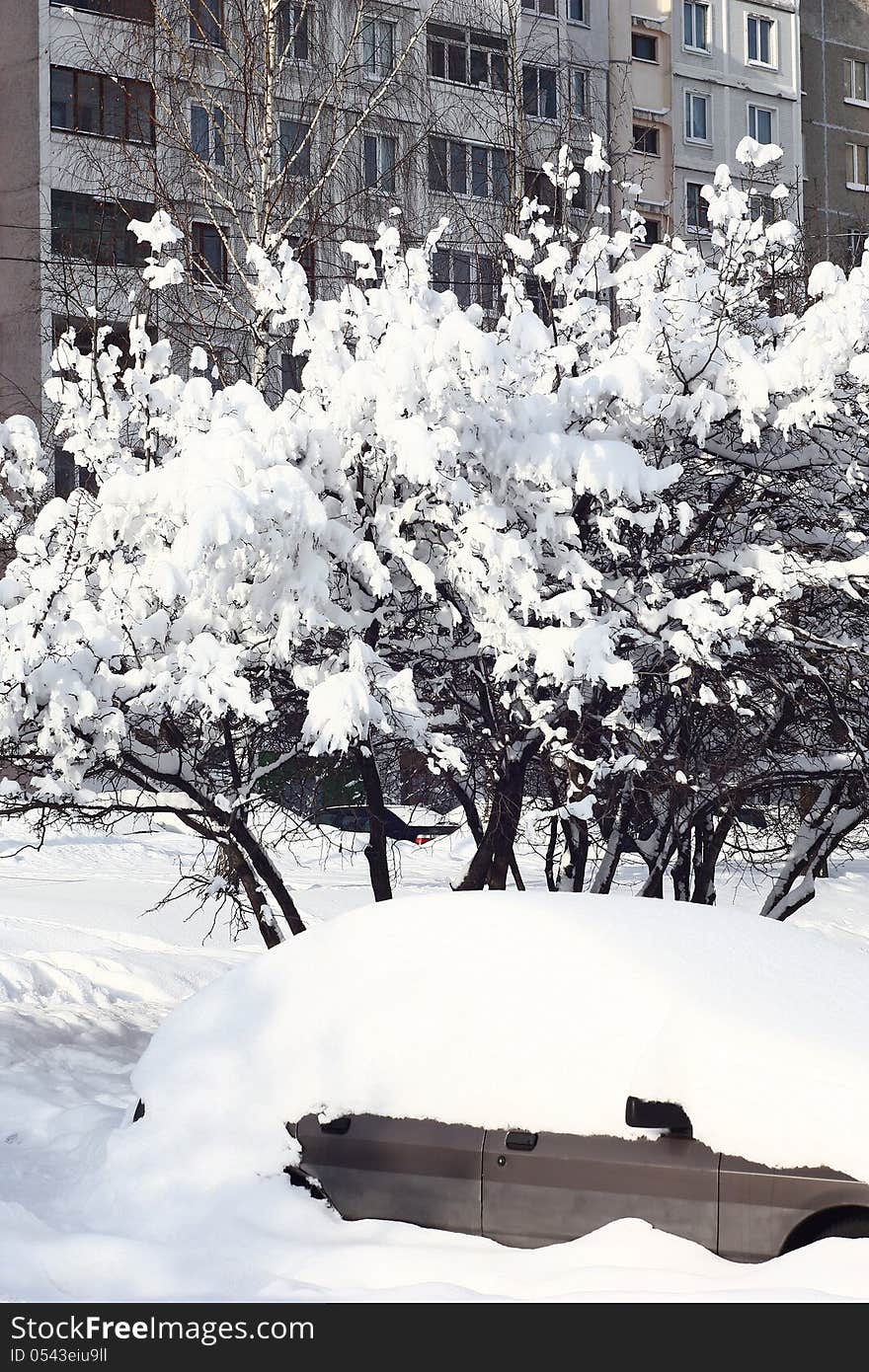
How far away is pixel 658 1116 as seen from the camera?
490 cm

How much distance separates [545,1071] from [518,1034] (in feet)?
0.49

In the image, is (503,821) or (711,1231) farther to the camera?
(503,821)

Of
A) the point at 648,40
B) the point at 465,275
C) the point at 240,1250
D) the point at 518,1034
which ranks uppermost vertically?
the point at 648,40

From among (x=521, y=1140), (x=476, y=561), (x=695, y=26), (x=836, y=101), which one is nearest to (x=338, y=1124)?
(x=521, y=1140)

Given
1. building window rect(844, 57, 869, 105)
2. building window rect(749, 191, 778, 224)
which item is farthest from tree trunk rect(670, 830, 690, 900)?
building window rect(844, 57, 869, 105)

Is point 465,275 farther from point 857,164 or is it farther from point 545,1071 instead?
point 545,1071

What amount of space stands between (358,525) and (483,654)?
95cm

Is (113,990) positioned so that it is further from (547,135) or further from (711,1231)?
(547,135)

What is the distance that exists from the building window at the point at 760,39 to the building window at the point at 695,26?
178 cm

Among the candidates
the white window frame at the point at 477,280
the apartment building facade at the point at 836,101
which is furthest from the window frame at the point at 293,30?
the apartment building facade at the point at 836,101

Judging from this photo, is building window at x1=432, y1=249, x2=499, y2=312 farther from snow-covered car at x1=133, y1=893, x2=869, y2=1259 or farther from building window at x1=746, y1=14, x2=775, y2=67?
building window at x1=746, y1=14, x2=775, y2=67

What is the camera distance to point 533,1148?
5109 mm

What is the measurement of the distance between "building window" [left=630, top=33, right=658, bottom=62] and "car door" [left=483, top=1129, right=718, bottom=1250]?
43305mm

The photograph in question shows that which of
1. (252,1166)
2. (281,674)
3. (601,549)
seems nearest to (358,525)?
(281,674)
